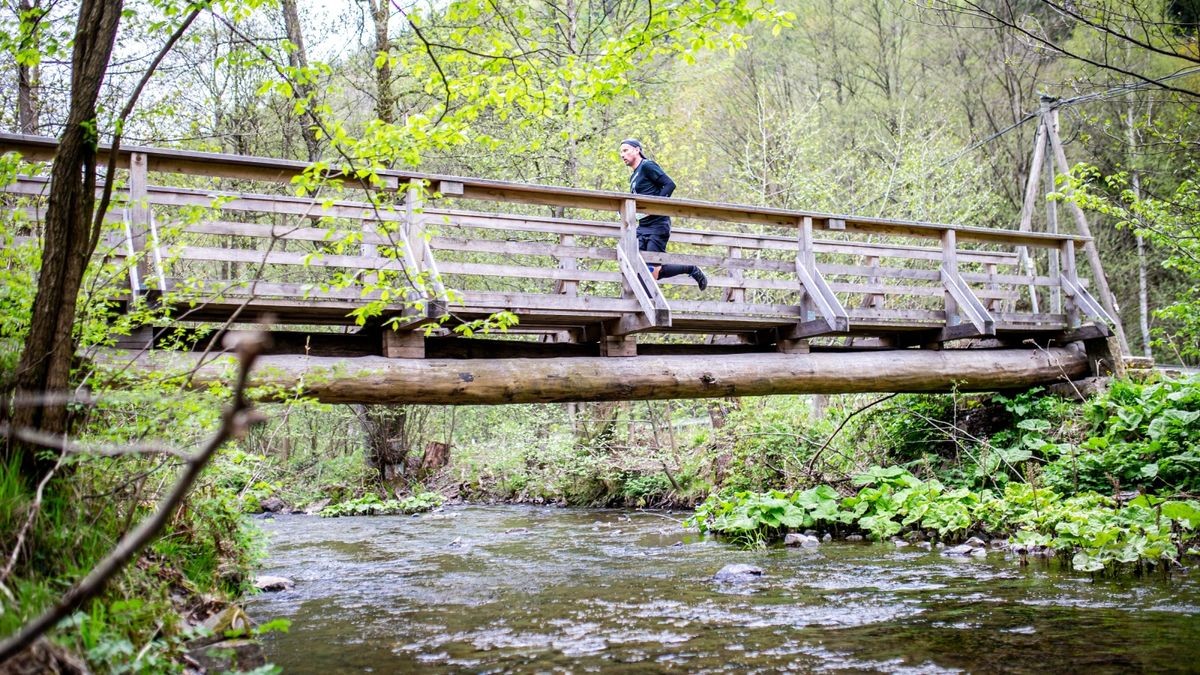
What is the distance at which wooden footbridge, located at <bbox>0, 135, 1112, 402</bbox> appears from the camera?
19.5ft

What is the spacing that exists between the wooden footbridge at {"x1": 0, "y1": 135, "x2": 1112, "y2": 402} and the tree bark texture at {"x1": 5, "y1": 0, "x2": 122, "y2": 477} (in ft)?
2.73

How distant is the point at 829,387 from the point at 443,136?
18.2ft

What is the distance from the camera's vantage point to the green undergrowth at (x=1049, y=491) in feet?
20.6

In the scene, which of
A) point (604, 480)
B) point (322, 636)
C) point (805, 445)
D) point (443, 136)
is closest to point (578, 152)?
point (604, 480)

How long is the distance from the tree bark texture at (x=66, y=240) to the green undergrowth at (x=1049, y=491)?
610cm

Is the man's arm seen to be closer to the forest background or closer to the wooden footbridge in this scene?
the wooden footbridge

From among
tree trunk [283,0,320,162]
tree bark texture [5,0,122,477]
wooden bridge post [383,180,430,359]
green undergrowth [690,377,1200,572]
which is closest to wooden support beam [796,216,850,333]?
green undergrowth [690,377,1200,572]

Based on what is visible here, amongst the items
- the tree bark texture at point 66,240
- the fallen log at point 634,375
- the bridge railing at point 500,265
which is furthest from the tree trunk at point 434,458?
the tree bark texture at point 66,240

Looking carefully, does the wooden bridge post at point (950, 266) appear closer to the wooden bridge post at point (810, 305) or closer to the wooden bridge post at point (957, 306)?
the wooden bridge post at point (957, 306)

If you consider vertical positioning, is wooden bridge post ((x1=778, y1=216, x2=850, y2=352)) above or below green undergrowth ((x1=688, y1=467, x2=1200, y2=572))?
above

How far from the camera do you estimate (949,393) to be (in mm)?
10773

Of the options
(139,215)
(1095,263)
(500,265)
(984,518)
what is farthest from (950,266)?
(139,215)

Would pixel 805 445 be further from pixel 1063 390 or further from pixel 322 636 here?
pixel 322 636

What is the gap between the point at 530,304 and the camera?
748 centimetres
